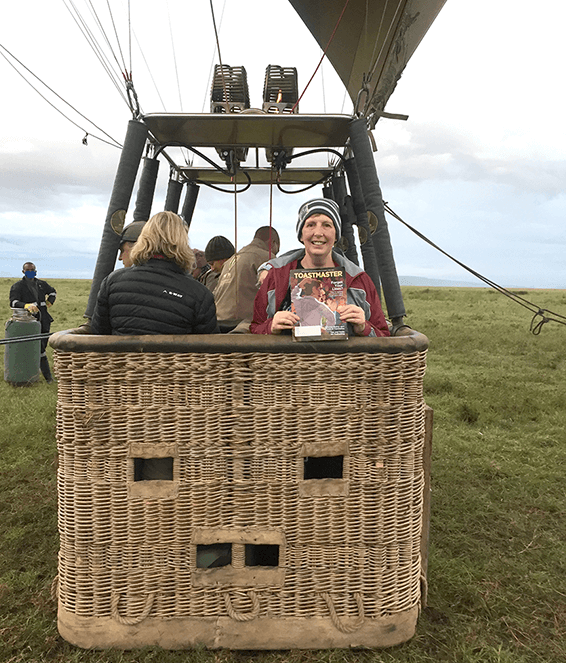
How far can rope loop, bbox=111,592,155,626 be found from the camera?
78.8 inches

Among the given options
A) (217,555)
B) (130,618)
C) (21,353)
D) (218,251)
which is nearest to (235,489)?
(217,555)

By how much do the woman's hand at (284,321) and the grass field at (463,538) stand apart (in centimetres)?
122

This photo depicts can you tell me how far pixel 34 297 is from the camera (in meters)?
7.16

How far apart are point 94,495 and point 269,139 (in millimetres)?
2128

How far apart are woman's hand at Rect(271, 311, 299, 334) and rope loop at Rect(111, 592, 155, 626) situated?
1.09 m

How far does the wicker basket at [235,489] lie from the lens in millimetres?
1911

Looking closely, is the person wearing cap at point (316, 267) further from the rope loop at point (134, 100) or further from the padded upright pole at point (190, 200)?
the padded upright pole at point (190, 200)

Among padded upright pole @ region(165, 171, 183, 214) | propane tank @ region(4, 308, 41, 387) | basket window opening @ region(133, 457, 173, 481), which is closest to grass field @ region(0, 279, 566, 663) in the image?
propane tank @ region(4, 308, 41, 387)

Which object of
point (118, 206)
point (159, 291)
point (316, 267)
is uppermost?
point (118, 206)

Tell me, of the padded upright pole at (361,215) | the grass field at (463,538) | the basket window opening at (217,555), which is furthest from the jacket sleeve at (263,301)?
the grass field at (463,538)

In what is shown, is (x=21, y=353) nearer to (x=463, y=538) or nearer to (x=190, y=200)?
(x=190, y=200)

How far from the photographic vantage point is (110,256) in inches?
97.8

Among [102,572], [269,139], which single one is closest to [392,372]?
[102,572]

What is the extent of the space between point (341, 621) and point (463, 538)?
1.16 metres
